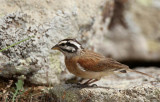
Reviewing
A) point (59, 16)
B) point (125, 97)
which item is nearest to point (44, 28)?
point (59, 16)

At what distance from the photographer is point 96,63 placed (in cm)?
570

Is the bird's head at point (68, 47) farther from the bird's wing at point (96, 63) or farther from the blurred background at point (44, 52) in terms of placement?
the blurred background at point (44, 52)

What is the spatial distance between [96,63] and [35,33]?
1.39 meters

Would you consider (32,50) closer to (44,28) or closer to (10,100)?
(44,28)

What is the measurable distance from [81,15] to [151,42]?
6.83 metres

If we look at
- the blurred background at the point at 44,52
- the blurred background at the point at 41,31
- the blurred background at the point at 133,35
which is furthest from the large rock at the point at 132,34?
the blurred background at the point at 44,52

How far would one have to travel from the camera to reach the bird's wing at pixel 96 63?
562 centimetres

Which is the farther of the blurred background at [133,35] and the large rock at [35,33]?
the blurred background at [133,35]

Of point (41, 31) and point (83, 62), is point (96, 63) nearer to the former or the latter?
point (83, 62)

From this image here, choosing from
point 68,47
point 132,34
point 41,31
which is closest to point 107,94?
point 68,47

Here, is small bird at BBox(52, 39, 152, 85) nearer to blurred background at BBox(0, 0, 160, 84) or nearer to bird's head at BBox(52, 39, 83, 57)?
bird's head at BBox(52, 39, 83, 57)

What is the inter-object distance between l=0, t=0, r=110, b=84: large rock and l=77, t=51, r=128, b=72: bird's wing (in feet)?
2.39

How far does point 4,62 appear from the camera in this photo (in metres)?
5.62

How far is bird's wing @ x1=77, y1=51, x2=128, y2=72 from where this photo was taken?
5621mm
